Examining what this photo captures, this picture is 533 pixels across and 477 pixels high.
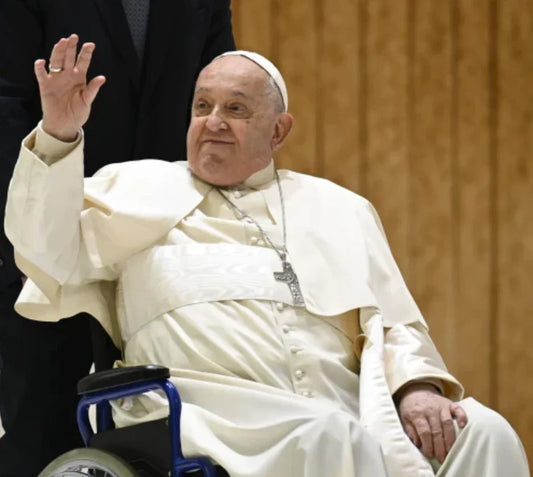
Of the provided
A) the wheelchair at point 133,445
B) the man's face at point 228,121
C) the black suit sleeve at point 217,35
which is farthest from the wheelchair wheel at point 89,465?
the black suit sleeve at point 217,35

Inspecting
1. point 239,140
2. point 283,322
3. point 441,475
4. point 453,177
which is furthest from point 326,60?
point 441,475

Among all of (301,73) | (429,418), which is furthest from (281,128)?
(301,73)

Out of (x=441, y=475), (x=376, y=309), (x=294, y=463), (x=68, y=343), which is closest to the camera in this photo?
(x=294, y=463)

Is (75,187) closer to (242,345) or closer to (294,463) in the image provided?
(242,345)

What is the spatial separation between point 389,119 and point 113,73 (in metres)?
2.08

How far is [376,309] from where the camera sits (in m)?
3.00

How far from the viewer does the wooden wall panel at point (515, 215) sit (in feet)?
17.3

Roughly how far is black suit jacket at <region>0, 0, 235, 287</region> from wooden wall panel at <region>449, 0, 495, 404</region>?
1.97 meters

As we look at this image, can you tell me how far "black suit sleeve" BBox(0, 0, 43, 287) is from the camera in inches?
123

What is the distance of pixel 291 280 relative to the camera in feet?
9.78

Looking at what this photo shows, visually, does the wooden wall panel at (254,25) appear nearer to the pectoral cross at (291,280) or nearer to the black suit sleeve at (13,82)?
the black suit sleeve at (13,82)

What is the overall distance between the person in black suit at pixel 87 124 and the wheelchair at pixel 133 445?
0.40m

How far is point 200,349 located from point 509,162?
284cm

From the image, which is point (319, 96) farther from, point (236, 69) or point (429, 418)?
point (429, 418)
